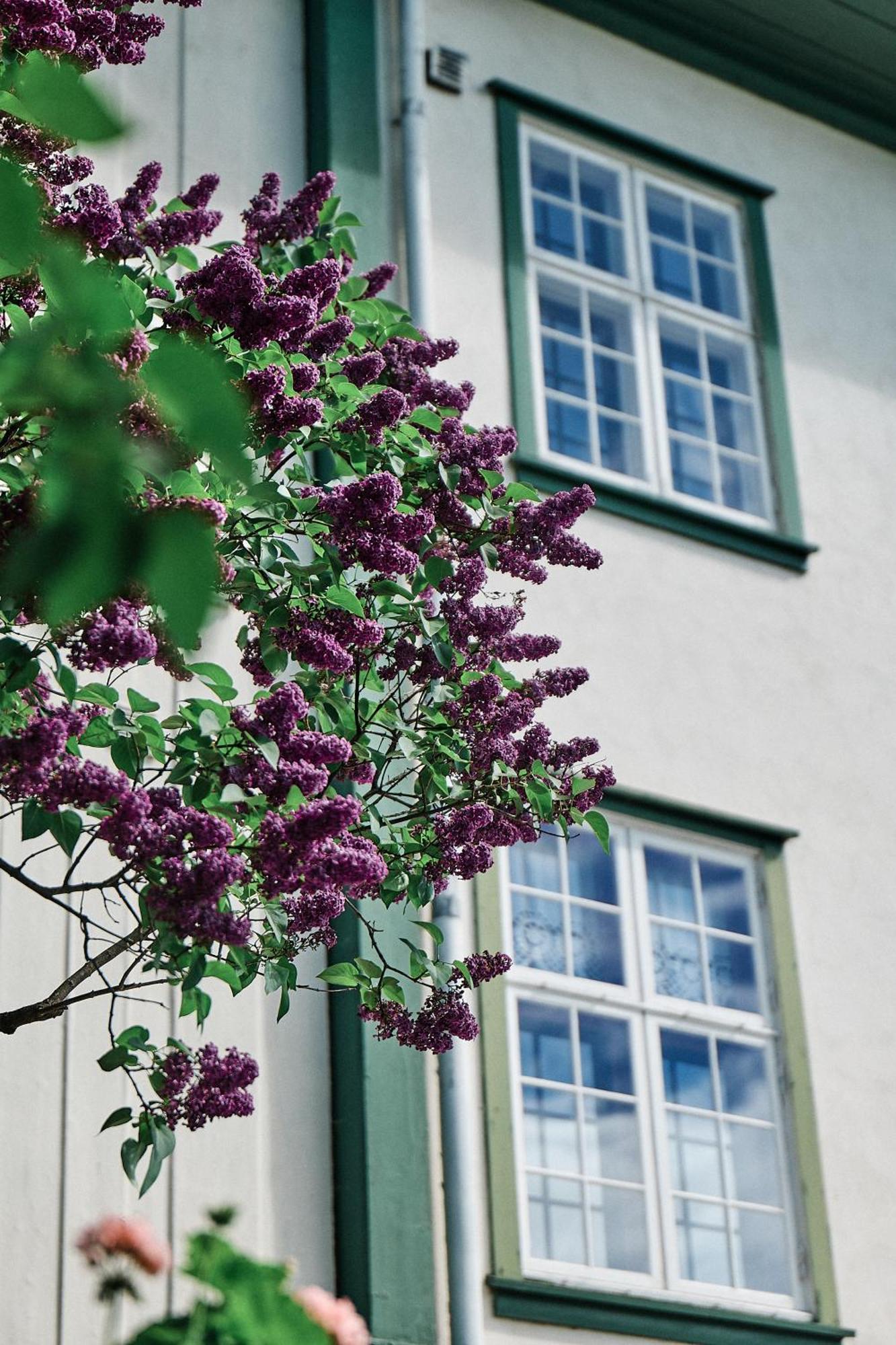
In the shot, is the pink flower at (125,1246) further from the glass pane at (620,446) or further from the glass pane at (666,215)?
the glass pane at (666,215)

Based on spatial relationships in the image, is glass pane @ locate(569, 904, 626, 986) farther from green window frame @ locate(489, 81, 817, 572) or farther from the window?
green window frame @ locate(489, 81, 817, 572)

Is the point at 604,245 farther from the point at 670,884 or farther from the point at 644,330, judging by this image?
the point at 670,884

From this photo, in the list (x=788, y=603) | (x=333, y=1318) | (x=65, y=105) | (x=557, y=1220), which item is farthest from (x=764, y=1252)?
(x=65, y=105)

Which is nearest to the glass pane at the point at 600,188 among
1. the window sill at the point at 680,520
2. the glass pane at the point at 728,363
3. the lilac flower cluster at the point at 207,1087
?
the glass pane at the point at 728,363

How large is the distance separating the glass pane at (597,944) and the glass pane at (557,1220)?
31.3 inches

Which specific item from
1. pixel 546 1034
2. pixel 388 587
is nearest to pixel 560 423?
pixel 546 1034

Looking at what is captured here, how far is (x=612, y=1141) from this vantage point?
7.05 meters

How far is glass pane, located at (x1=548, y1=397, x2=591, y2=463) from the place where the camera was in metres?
8.46

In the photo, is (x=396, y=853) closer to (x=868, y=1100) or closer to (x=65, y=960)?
(x=65, y=960)

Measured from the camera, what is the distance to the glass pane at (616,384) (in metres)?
8.75

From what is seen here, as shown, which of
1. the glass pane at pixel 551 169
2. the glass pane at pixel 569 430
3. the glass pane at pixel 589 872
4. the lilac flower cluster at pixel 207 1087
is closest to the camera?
the lilac flower cluster at pixel 207 1087

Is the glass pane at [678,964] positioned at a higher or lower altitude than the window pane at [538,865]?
lower

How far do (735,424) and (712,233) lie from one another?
1.01m

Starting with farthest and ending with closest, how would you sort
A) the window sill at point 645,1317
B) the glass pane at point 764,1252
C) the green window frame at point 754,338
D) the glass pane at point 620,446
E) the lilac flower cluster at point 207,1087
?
the glass pane at point 620,446, the green window frame at point 754,338, the glass pane at point 764,1252, the window sill at point 645,1317, the lilac flower cluster at point 207,1087
